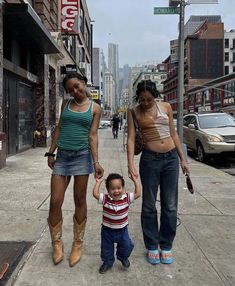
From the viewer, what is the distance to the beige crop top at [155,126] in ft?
13.1

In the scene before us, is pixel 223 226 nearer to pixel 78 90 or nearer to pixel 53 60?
pixel 78 90

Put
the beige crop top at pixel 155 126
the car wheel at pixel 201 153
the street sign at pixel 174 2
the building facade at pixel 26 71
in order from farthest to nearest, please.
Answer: the car wheel at pixel 201 153, the building facade at pixel 26 71, the street sign at pixel 174 2, the beige crop top at pixel 155 126

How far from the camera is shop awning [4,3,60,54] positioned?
10.7 meters

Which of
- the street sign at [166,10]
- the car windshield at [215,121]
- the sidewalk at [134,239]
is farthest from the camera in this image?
the car windshield at [215,121]

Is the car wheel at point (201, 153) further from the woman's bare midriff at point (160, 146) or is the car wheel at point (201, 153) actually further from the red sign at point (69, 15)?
the red sign at point (69, 15)

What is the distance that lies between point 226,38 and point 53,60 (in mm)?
128259

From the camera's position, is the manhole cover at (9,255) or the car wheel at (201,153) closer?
the manhole cover at (9,255)

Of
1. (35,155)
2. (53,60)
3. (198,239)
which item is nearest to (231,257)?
(198,239)

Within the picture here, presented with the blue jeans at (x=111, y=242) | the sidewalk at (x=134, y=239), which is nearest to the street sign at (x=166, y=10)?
the sidewalk at (x=134, y=239)

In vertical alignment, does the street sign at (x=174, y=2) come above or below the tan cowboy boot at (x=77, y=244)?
above

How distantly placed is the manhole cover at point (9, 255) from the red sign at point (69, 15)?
1848 cm

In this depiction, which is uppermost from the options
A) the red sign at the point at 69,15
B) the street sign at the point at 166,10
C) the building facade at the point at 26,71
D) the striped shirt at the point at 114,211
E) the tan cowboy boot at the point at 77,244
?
the red sign at the point at 69,15

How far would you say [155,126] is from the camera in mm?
4000

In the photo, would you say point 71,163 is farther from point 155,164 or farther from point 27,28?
point 27,28
